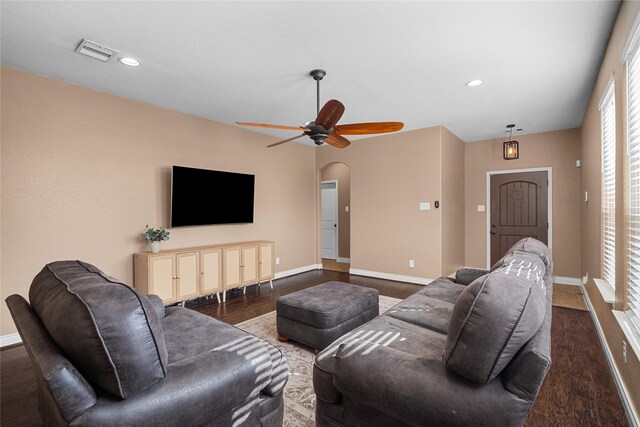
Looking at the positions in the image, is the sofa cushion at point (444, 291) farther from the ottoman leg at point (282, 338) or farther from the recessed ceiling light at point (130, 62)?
the recessed ceiling light at point (130, 62)

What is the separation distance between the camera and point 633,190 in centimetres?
201

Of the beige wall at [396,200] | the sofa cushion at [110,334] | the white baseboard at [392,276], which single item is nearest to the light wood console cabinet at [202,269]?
the white baseboard at [392,276]

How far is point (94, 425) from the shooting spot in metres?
1.03

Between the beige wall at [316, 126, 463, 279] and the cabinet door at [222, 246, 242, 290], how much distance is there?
93.7 inches

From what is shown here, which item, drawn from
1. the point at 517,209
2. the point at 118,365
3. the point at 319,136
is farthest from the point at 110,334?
the point at 517,209

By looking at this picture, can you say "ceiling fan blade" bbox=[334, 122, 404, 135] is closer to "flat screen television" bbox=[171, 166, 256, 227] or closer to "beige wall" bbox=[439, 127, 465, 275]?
"flat screen television" bbox=[171, 166, 256, 227]

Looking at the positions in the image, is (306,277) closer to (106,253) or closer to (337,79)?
(106,253)

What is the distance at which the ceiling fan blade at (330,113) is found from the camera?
2695 millimetres

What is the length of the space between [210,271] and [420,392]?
139 inches

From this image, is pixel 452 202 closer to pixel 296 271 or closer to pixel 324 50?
pixel 296 271

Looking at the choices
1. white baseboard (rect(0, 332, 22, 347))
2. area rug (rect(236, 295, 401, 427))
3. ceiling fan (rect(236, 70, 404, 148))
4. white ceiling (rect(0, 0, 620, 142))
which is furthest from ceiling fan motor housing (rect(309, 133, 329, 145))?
white baseboard (rect(0, 332, 22, 347))

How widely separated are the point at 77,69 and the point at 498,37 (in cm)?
381

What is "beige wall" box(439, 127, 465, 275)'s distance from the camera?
516 centimetres

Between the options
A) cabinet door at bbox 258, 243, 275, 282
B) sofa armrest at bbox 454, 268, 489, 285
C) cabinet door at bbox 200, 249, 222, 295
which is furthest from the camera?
cabinet door at bbox 258, 243, 275, 282
